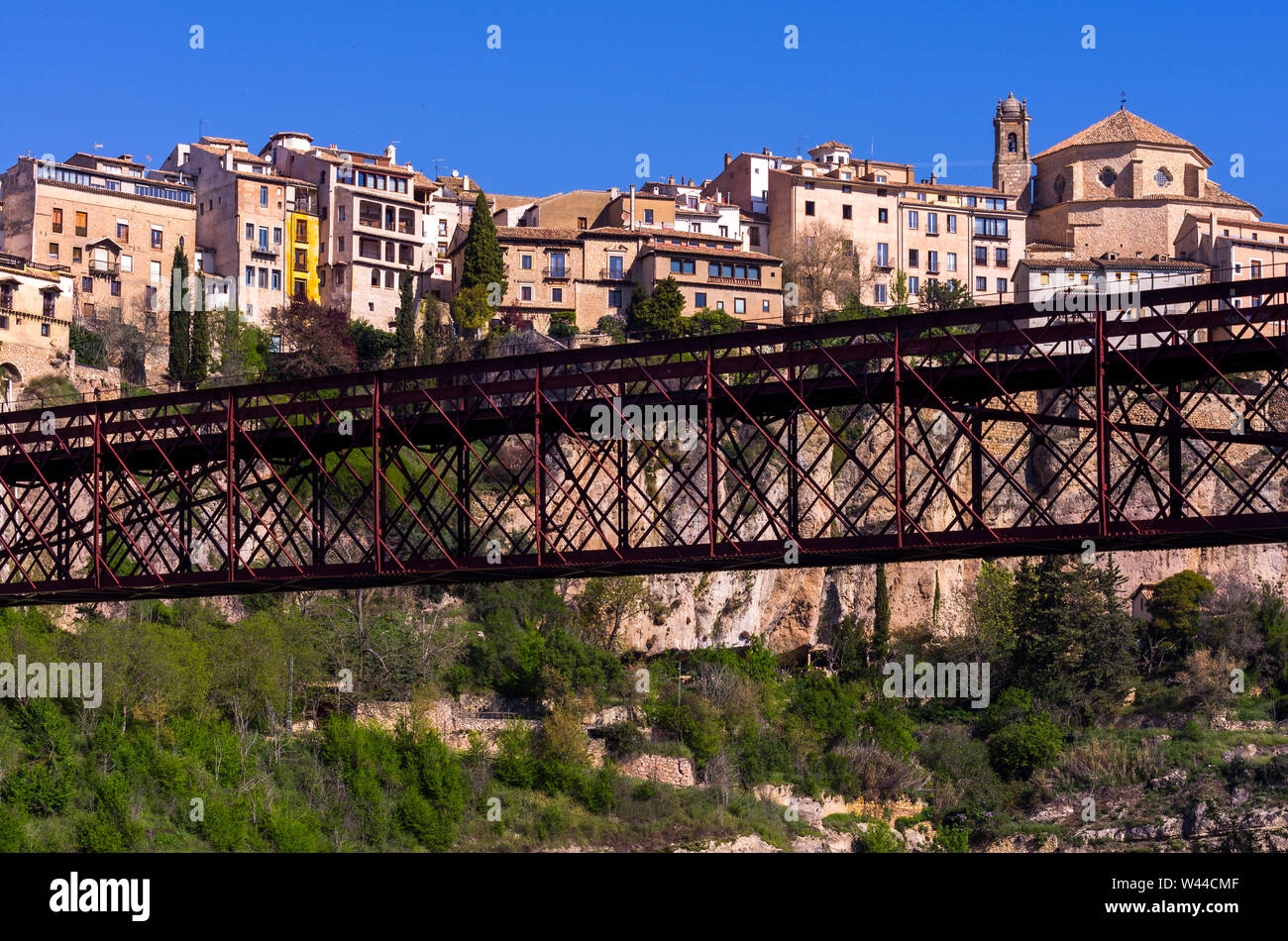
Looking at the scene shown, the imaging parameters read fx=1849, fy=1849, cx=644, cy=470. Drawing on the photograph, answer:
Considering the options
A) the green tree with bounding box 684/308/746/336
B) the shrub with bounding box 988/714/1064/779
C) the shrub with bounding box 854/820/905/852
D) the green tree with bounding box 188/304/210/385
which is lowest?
the shrub with bounding box 854/820/905/852

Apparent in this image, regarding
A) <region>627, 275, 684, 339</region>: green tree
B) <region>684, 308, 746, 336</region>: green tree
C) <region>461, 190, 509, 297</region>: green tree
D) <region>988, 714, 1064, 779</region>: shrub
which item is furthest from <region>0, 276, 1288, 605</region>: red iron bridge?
<region>627, 275, 684, 339</region>: green tree

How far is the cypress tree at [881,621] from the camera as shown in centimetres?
8631

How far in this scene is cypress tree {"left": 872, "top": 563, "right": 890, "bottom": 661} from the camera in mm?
86312

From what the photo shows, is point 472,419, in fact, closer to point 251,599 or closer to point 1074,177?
point 251,599

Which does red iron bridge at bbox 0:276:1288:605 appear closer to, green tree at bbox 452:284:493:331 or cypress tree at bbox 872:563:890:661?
cypress tree at bbox 872:563:890:661

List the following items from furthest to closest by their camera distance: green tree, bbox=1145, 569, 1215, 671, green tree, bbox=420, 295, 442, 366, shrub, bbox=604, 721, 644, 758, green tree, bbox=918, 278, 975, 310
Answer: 1. green tree, bbox=918, 278, 975, 310
2. green tree, bbox=420, 295, 442, 366
3. green tree, bbox=1145, 569, 1215, 671
4. shrub, bbox=604, 721, 644, 758

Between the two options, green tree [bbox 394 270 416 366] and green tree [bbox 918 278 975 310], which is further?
green tree [bbox 918 278 975 310]
